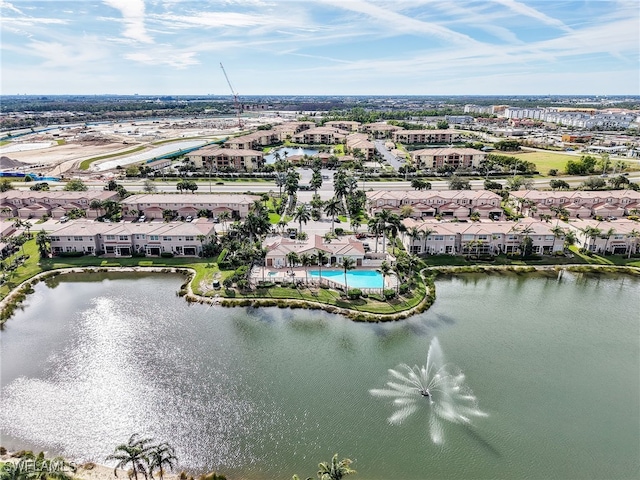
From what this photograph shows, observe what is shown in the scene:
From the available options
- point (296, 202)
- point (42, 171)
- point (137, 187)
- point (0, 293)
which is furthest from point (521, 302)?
point (42, 171)

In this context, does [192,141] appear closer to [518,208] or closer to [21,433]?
[518,208]

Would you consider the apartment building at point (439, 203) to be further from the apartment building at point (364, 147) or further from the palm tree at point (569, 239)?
the apartment building at point (364, 147)

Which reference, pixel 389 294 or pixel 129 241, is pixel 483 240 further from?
pixel 129 241

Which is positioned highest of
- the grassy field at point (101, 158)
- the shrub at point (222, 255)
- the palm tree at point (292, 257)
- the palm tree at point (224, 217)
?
the grassy field at point (101, 158)

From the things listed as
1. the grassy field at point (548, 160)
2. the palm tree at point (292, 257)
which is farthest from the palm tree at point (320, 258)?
the grassy field at point (548, 160)

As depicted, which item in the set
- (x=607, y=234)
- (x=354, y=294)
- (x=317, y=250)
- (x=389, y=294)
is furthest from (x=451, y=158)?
(x=354, y=294)

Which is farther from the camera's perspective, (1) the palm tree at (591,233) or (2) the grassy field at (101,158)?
(2) the grassy field at (101,158)
